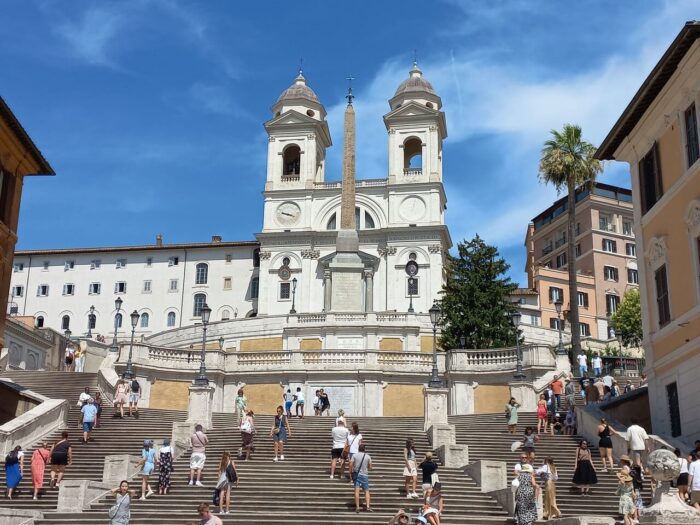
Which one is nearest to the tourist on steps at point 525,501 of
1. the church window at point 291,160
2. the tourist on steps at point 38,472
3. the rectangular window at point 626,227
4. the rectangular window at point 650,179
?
the tourist on steps at point 38,472

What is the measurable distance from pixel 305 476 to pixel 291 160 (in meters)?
68.7

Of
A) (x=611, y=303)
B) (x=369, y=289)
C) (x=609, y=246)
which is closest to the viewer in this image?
(x=369, y=289)

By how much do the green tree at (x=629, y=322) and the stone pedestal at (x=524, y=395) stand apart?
35.4 metres

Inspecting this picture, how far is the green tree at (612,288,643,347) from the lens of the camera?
67.7 m

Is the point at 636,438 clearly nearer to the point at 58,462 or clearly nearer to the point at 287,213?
the point at 58,462

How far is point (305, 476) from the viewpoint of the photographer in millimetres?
22672

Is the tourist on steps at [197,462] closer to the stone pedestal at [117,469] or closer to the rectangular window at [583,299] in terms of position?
the stone pedestal at [117,469]

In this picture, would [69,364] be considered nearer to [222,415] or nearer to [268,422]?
[222,415]

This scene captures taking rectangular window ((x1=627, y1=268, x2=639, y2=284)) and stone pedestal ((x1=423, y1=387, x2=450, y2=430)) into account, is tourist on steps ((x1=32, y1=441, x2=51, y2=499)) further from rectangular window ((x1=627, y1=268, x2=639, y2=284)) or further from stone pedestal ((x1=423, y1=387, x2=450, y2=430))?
rectangular window ((x1=627, y1=268, x2=639, y2=284))

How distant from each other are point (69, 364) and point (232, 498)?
29579 millimetres

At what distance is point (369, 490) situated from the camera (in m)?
21.1

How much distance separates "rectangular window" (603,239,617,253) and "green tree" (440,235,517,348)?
137 ft

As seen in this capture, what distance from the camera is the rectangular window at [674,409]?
974 inches

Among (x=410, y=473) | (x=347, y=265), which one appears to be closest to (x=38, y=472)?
(x=410, y=473)
